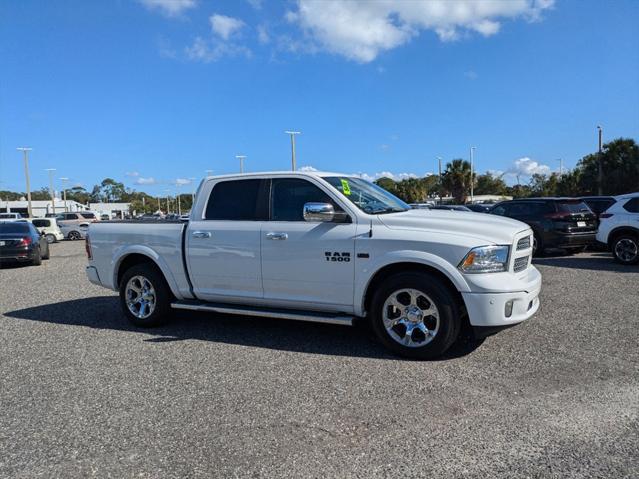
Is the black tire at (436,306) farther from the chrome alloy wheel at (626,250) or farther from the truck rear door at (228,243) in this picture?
the chrome alloy wheel at (626,250)

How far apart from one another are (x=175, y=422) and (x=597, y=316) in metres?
5.33

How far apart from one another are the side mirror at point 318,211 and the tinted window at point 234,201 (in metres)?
0.91

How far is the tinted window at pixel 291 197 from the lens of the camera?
17.6ft

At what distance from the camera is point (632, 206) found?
36.3 feet

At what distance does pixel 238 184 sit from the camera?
589cm

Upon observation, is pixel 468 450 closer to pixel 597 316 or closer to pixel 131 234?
pixel 597 316

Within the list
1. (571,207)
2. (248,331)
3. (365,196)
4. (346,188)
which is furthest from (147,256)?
(571,207)

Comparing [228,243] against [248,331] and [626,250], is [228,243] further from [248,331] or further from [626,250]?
[626,250]

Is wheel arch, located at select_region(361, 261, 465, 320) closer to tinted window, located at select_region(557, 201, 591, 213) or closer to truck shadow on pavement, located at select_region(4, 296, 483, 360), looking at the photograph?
truck shadow on pavement, located at select_region(4, 296, 483, 360)

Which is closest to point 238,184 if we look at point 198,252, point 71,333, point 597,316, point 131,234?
point 198,252

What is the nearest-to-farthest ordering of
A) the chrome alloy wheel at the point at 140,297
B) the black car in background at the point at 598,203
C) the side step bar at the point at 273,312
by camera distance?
the side step bar at the point at 273,312
the chrome alloy wheel at the point at 140,297
the black car in background at the point at 598,203

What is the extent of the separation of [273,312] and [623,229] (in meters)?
9.49

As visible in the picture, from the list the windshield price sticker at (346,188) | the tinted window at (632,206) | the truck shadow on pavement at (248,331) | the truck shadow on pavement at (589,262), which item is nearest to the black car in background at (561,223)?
the truck shadow on pavement at (589,262)

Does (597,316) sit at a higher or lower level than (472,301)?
lower
